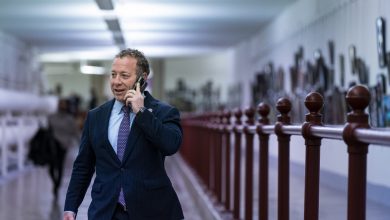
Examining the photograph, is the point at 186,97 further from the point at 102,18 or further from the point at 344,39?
the point at 344,39

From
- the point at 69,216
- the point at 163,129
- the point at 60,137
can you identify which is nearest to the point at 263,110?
the point at 69,216

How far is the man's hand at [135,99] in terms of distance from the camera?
4059 millimetres

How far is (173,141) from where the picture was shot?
4180 millimetres

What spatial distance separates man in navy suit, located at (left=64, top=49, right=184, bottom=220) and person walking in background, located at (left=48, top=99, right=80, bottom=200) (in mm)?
9010

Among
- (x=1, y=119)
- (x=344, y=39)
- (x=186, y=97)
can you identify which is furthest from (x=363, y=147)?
(x=186, y=97)

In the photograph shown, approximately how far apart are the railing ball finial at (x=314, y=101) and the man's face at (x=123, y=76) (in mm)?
834

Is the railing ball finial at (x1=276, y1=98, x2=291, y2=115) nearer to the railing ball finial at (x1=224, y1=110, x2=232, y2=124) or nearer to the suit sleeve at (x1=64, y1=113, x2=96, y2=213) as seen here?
the suit sleeve at (x1=64, y1=113, x2=96, y2=213)

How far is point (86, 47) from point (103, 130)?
2824 centimetres

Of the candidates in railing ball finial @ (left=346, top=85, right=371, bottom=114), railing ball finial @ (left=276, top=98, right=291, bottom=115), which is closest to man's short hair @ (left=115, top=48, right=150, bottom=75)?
railing ball finial @ (left=346, top=85, right=371, bottom=114)

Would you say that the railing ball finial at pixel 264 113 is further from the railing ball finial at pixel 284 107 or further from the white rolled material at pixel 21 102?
the white rolled material at pixel 21 102

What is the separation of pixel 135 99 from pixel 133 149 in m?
0.29

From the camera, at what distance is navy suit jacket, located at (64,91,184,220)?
4.16 m

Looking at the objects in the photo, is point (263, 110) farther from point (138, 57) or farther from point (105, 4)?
point (105, 4)

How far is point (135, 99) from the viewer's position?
4.06m
